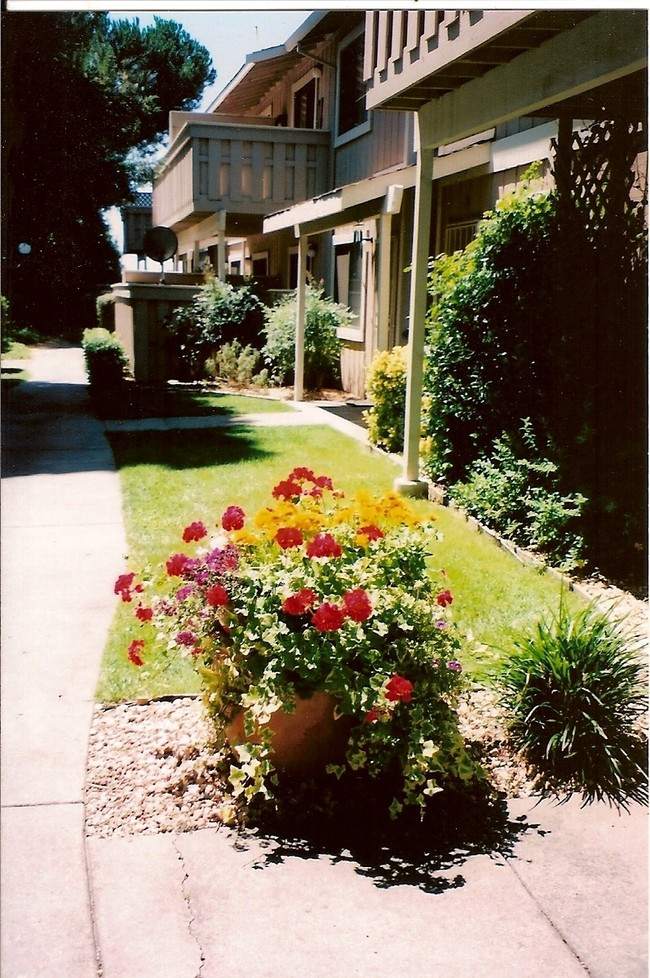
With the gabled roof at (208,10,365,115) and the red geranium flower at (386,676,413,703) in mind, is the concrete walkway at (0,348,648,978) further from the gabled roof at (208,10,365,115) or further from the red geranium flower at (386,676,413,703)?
the gabled roof at (208,10,365,115)

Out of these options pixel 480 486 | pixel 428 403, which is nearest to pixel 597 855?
pixel 480 486

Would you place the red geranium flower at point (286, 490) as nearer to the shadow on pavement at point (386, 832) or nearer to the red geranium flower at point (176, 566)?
the red geranium flower at point (176, 566)

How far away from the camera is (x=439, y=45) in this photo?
481 centimetres

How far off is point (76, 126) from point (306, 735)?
2.61 meters

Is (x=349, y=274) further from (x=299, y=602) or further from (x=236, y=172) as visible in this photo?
(x=299, y=602)

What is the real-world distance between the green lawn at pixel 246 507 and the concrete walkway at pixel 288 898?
29.8 inches

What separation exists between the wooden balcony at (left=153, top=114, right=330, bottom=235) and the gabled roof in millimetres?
103

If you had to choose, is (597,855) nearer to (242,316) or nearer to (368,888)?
(368,888)

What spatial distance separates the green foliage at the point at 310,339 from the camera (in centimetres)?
663

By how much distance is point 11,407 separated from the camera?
7363 millimetres

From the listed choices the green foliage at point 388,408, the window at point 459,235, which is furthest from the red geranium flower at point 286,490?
the window at point 459,235

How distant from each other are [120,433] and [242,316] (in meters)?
1.31

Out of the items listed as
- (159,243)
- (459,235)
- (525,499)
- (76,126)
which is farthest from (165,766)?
(459,235)

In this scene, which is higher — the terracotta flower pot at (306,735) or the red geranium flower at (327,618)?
the red geranium flower at (327,618)
